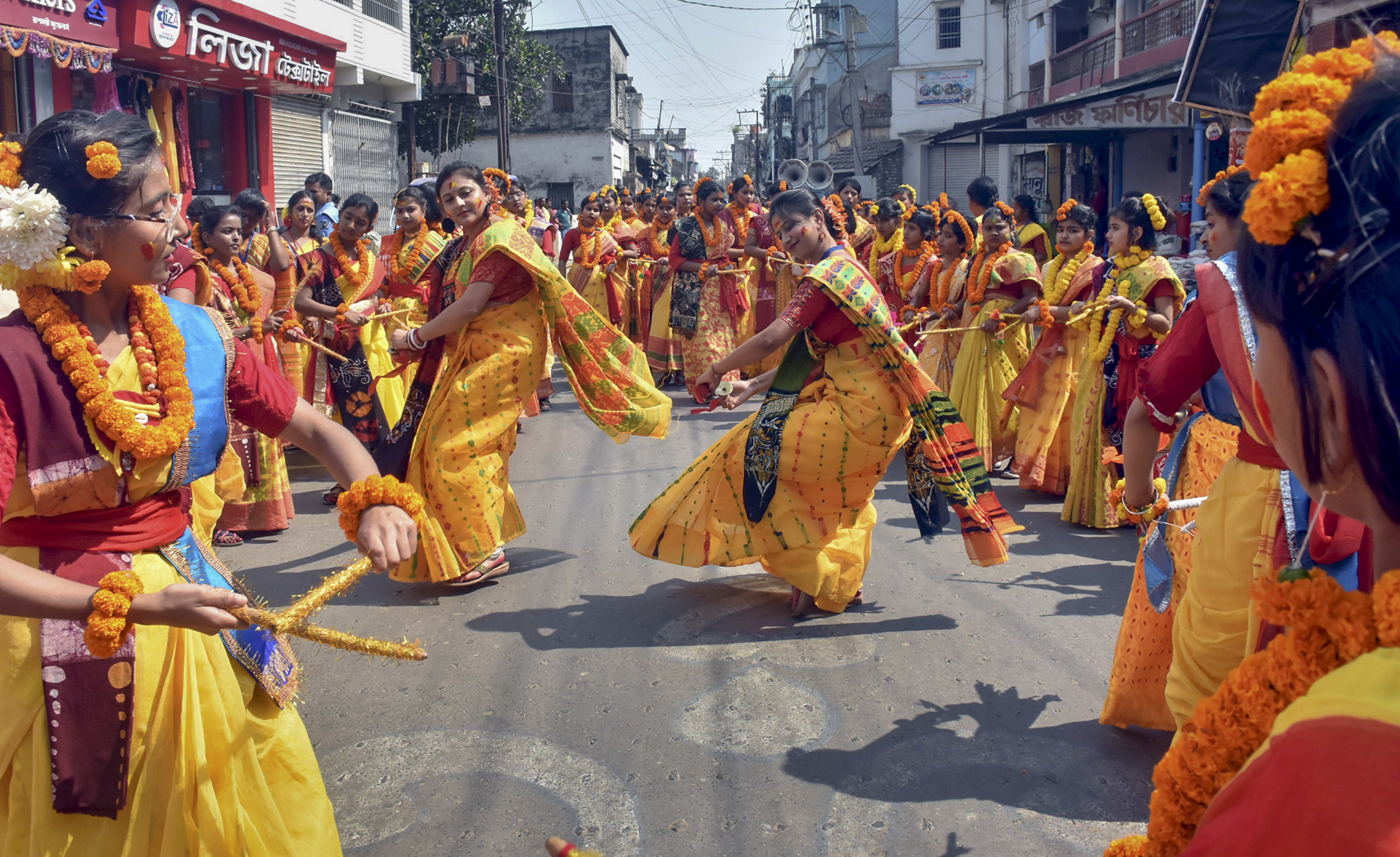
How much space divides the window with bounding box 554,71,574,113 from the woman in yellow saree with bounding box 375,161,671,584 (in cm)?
4110

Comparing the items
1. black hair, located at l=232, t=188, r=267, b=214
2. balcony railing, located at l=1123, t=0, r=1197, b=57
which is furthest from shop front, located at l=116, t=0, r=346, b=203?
balcony railing, located at l=1123, t=0, r=1197, b=57

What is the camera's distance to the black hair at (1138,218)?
5156 mm

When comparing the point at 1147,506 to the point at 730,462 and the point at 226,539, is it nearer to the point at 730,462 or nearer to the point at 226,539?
the point at 730,462

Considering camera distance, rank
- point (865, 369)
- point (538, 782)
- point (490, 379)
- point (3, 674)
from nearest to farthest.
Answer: point (3, 674) < point (538, 782) < point (865, 369) < point (490, 379)

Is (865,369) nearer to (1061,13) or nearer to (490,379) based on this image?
(490,379)

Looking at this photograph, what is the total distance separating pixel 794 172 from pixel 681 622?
502 inches

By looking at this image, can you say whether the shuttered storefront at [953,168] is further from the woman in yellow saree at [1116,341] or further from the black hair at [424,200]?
the woman in yellow saree at [1116,341]

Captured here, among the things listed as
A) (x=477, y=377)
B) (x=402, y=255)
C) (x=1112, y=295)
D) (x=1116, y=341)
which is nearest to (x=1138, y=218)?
(x=1112, y=295)

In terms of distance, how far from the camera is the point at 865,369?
4.13 m

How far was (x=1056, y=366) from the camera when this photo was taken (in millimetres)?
6535

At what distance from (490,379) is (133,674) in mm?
2906

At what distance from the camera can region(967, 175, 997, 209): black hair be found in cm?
839

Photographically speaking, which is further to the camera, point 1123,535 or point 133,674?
point 1123,535

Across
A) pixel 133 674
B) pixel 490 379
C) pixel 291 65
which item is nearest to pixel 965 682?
pixel 490 379
